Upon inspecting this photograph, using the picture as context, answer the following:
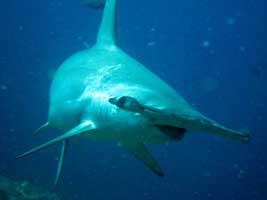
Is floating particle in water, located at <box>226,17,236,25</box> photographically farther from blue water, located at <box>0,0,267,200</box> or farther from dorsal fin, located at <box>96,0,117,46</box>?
dorsal fin, located at <box>96,0,117,46</box>

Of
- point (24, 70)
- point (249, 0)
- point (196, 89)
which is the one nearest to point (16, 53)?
point (24, 70)

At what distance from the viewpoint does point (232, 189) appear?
2297cm

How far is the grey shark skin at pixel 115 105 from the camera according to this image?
2668mm

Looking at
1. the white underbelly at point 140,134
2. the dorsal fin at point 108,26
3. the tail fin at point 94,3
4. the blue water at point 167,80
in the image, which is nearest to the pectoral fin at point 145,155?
the white underbelly at point 140,134

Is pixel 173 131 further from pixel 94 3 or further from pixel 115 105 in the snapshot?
pixel 94 3

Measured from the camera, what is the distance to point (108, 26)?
594 cm

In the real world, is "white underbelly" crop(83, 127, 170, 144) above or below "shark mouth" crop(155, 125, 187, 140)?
below

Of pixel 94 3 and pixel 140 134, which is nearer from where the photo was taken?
pixel 140 134

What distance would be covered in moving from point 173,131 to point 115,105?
2.04ft

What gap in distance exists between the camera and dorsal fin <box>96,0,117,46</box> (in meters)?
5.71

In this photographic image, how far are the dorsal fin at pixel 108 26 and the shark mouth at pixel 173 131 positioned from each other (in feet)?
9.78

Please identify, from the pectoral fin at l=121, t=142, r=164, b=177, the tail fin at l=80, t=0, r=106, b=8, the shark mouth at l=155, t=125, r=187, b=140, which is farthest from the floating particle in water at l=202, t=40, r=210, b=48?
the shark mouth at l=155, t=125, r=187, b=140

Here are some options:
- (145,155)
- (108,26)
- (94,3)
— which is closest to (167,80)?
(94,3)

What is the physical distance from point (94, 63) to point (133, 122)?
2035mm
